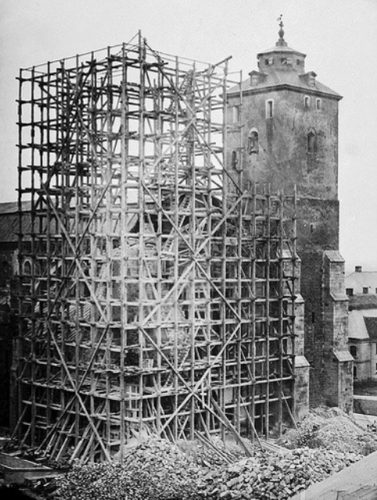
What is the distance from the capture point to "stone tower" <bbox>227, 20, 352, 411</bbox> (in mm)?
34375

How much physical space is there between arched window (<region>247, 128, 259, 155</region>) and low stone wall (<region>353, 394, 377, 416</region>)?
11513 mm

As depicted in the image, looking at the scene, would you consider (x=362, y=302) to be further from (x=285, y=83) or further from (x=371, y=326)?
(x=285, y=83)

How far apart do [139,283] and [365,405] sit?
15.3m

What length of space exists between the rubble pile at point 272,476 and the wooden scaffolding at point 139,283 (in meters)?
5.18

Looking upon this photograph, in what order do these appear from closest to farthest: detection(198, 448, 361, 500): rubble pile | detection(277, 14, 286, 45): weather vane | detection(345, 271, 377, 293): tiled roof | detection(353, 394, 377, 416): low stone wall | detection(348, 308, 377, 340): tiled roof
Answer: detection(198, 448, 361, 500): rubble pile < detection(277, 14, 286, 45): weather vane < detection(353, 394, 377, 416): low stone wall < detection(348, 308, 377, 340): tiled roof < detection(345, 271, 377, 293): tiled roof

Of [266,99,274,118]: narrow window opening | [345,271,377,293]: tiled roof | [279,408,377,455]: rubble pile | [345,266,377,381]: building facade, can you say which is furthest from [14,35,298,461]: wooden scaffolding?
[345,271,377,293]: tiled roof

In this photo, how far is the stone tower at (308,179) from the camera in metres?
34.4

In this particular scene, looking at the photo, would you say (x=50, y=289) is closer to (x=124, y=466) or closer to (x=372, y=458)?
(x=124, y=466)

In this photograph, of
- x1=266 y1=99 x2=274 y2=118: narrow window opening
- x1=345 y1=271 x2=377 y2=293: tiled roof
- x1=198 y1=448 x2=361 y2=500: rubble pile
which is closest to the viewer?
x1=198 y1=448 x2=361 y2=500: rubble pile

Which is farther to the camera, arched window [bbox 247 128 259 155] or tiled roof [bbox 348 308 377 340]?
tiled roof [bbox 348 308 377 340]

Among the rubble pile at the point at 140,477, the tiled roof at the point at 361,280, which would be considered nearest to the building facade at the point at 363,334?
the tiled roof at the point at 361,280

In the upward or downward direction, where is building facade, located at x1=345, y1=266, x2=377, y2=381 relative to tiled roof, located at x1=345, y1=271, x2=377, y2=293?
A: downward

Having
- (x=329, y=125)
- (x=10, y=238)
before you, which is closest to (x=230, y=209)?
(x=329, y=125)

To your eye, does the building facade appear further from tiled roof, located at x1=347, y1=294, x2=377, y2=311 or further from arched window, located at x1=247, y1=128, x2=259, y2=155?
arched window, located at x1=247, y1=128, x2=259, y2=155
